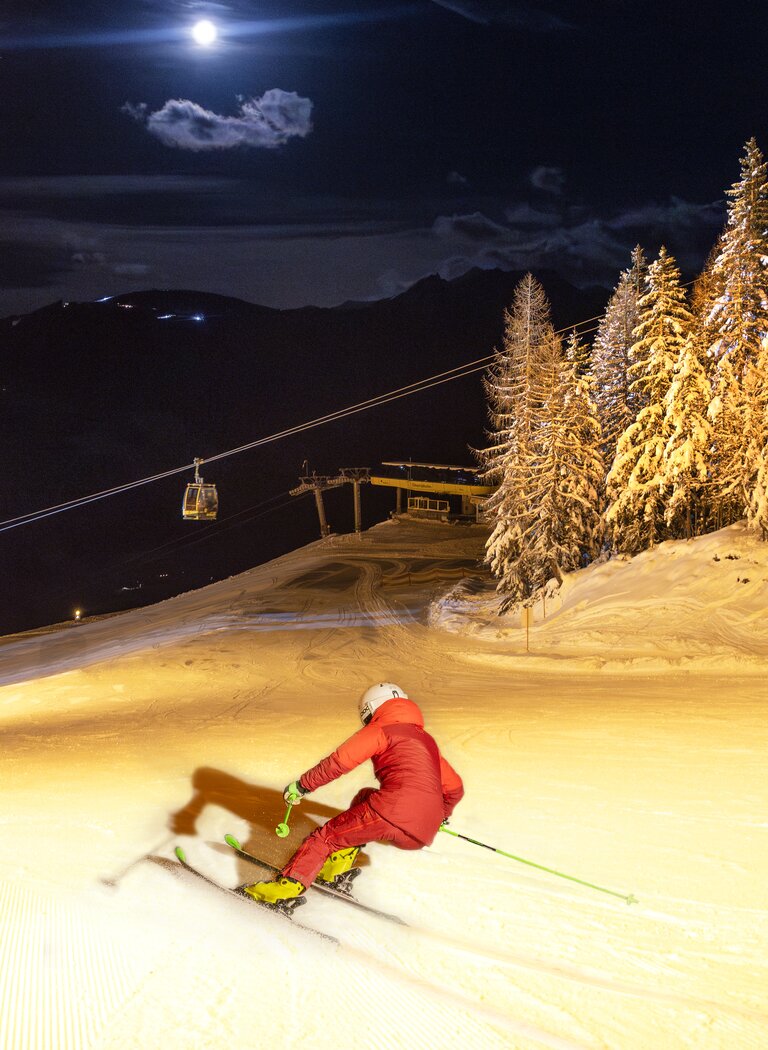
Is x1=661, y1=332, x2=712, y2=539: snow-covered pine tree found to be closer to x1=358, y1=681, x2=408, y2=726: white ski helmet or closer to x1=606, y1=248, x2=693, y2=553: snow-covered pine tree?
x1=606, y1=248, x2=693, y2=553: snow-covered pine tree

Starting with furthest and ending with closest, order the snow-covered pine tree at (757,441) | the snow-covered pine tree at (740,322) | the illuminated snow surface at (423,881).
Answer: the snow-covered pine tree at (740,322) → the snow-covered pine tree at (757,441) → the illuminated snow surface at (423,881)

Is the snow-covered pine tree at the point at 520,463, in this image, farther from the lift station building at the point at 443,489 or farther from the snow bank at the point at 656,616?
the lift station building at the point at 443,489

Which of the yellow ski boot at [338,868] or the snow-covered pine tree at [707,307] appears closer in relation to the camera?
the yellow ski boot at [338,868]

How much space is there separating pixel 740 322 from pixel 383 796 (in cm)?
2669

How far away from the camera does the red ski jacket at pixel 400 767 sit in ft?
16.8

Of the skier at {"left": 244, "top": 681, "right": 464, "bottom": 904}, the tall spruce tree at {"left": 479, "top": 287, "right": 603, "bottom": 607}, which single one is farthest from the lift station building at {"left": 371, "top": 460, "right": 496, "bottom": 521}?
the skier at {"left": 244, "top": 681, "right": 464, "bottom": 904}

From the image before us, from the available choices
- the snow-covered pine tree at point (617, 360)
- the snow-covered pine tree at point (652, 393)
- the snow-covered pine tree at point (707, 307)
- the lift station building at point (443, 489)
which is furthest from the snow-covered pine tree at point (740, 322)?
the lift station building at point (443, 489)

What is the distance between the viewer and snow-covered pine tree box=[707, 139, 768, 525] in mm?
26328

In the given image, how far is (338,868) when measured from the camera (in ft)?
18.0

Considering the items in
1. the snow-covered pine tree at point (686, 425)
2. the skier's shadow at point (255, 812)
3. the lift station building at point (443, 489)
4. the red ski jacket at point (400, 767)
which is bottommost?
the lift station building at point (443, 489)

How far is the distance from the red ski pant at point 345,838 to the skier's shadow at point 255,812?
0.84 metres

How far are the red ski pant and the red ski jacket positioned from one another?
7cm

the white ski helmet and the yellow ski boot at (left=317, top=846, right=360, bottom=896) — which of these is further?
the yellow ski boot at (left=317, top=846, right=360, bottom=896)

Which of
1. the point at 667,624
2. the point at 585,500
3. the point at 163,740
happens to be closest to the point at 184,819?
the point at 163,740
